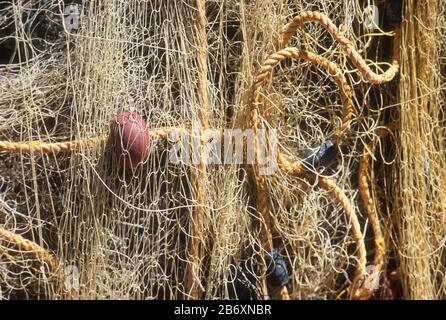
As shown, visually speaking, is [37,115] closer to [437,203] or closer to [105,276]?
[105,276]

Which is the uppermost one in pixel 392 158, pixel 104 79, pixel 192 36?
pixel 192 36

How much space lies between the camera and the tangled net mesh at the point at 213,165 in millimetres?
1482

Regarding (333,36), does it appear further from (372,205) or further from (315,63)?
(372,205)

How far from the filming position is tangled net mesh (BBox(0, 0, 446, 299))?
1482mm

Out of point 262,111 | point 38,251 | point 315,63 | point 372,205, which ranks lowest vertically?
point 38,251

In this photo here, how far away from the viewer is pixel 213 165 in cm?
151

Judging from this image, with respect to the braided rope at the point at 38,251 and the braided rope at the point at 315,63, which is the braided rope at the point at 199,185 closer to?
the braided rope at the point at 315,63

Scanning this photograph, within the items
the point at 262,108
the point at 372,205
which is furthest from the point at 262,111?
the point at 372,205

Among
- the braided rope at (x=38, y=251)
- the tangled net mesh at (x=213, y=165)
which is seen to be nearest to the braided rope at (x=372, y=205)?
the tangled net mesh at (x=213, y=165)
